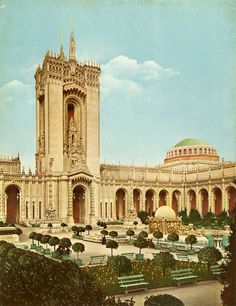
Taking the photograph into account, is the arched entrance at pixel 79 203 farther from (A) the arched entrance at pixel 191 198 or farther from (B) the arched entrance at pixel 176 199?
(A) the arched entrance at pixel 191 198

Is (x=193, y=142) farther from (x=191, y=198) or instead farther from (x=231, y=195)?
(x=231, y=195)

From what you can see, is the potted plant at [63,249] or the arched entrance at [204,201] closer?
the potted plant at [63,249]

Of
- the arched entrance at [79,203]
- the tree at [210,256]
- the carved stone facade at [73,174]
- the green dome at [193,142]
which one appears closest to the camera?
the tree at [210,256]

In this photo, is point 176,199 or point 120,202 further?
point 176,199

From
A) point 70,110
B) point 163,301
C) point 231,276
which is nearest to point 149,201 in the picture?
point 70,110

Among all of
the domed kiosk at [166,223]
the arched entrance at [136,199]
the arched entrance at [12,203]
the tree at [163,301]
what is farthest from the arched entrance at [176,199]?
the tree at [163,301]

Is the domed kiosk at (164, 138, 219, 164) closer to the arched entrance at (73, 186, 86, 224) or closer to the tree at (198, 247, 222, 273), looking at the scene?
the arched entrance at (73, 186, 86, 224)

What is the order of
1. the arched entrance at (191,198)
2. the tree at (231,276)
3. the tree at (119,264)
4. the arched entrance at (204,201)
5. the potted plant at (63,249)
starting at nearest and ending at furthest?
1. the tree at (231,276)
2. the tree at (119,264)
3. the potted plant at (63,249)
4. the arched entrance at (204,201)
5. the arched entrance at (191,198)

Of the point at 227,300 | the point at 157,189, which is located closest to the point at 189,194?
the point at 157,189
